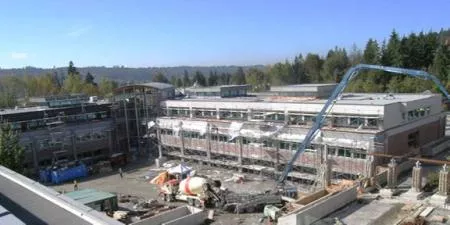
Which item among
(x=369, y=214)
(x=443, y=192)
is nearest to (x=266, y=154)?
(x=369, y=214)

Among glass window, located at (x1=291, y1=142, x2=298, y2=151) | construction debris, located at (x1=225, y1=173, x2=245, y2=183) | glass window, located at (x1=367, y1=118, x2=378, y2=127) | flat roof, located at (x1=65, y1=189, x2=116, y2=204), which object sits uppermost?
glass window, located at (x1=367, y1=118, x2=378, y2=127)

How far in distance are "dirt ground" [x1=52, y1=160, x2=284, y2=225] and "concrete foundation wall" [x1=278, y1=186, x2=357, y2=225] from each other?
460 cm

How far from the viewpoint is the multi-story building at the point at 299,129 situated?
29.7 m

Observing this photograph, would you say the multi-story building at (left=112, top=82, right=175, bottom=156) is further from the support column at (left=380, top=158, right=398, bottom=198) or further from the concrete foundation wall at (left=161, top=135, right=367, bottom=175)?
the support column at (left=380, top=158, right=398, bottom=198)

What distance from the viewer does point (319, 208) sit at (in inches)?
877

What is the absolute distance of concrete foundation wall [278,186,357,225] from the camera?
830 inches

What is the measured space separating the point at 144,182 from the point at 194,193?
896 centimetres

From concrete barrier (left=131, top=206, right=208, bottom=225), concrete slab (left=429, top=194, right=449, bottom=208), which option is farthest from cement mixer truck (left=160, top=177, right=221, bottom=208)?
concrete slab (left=429, top=194, right=449, bottom=208)

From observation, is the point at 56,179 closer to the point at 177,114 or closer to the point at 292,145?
the point at 177,114

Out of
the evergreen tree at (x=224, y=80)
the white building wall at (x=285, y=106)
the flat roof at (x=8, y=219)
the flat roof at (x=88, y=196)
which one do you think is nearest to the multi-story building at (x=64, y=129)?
the white building wall at (x=285, y=106)

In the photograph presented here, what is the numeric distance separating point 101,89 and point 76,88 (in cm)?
791

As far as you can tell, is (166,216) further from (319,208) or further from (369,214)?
(369,214)

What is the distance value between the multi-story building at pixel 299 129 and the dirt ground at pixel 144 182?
1.36 metres

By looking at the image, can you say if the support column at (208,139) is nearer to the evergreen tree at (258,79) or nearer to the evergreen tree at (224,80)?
the evergreen tree at (258,79)
